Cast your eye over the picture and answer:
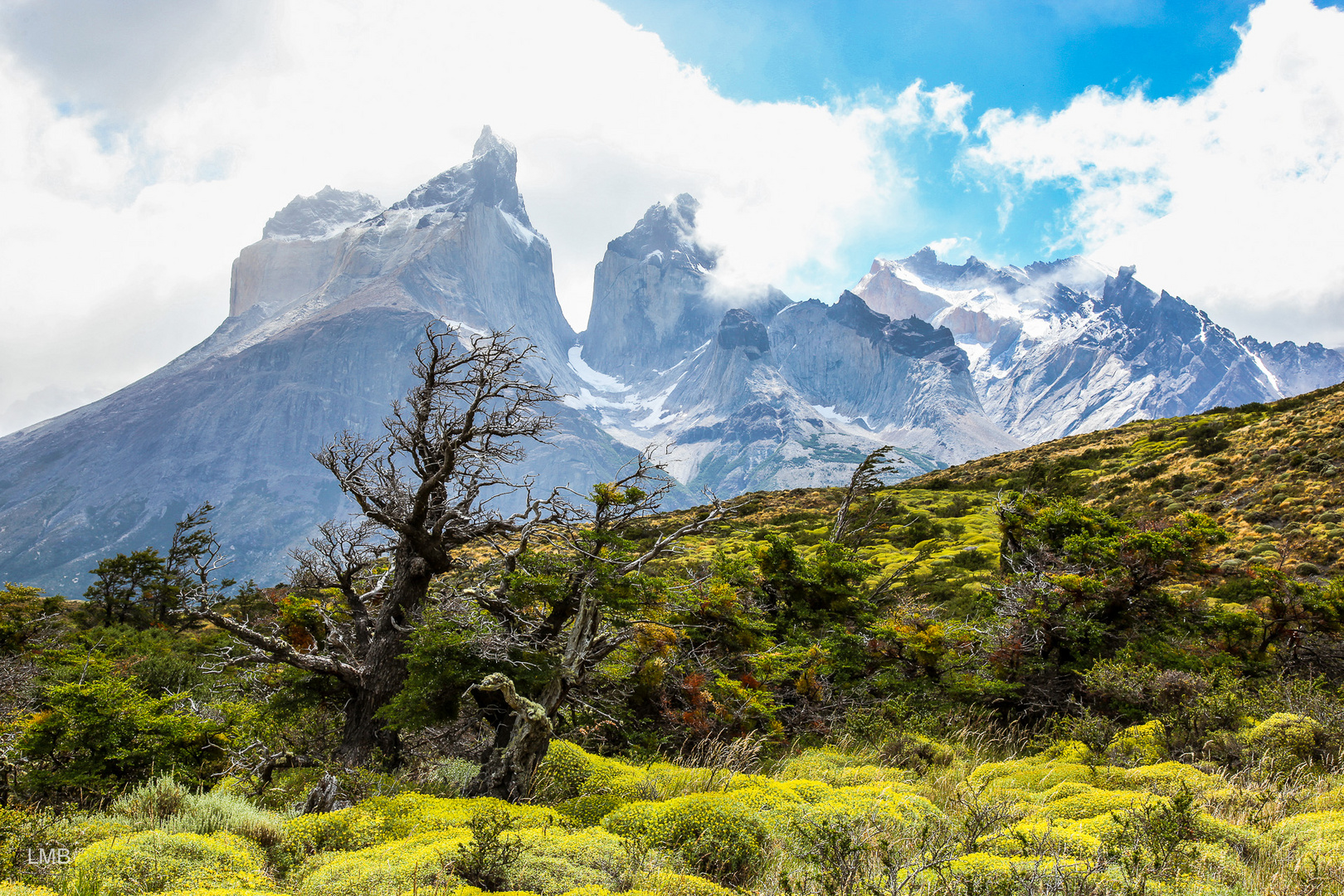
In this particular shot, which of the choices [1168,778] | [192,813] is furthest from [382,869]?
[1168,778]

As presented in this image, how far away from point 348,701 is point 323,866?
585cm

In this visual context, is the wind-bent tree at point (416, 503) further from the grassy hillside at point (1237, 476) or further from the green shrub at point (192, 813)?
the grassy hillside at point (1237, 476)

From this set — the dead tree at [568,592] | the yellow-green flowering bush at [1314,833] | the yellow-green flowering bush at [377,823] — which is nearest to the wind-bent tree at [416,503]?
the dead tree at [568,592]

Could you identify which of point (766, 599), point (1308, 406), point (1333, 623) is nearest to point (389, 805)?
point (766, 599)

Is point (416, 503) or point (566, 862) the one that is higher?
point (416, 503)

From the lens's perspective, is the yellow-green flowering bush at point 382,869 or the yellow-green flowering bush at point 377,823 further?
the yellow-green flowering bush at point 377,823

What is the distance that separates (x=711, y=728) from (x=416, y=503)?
569 cm

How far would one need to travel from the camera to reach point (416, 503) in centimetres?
980

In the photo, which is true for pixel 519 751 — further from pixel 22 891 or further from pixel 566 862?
pixel 22 891

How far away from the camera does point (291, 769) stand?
1005 cm

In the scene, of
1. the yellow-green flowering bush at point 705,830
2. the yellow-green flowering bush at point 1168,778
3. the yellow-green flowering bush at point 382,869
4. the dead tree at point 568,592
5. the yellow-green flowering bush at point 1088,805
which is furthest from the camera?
the dead tree at point 568,592

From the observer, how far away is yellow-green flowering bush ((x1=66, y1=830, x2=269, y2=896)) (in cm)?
444

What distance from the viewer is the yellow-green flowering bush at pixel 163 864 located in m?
4.44

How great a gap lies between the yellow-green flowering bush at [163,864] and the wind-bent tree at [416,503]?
4553 millimetres
